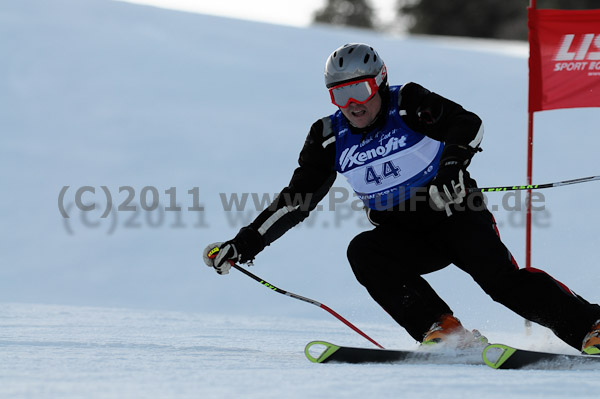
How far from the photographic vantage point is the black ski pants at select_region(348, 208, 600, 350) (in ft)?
10.7

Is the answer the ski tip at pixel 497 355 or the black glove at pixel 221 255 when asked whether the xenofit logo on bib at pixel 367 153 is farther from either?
the ski tip at pixel 497 355

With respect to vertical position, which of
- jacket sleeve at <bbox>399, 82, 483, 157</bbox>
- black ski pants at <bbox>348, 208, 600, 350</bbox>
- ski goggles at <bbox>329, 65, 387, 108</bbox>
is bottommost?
black ski pants at <bbox>348, 208, 600, 350</bbox>

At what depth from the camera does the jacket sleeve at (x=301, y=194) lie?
12.4ft

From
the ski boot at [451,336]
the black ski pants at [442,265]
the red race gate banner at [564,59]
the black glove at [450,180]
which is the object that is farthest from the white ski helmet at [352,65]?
the red race gate banner at [564,59]

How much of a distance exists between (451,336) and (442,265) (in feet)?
1.31

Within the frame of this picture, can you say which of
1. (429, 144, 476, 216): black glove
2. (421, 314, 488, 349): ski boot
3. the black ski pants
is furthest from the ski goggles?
(421, 314, 488, 349): ski boot

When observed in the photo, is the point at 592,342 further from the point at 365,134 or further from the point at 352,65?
the point at 352,65

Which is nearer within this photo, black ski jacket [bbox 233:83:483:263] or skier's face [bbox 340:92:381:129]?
black ski jacket [bbox 233:83:483:263]

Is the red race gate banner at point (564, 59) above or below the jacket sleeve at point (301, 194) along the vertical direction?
above

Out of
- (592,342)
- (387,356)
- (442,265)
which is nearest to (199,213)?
(442,265)

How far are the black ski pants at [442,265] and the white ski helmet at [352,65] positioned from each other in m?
0.65

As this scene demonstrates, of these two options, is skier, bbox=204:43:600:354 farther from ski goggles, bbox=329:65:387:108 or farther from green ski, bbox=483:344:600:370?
green ski, bbox=483:344:600:370

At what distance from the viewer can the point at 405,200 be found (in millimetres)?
3680

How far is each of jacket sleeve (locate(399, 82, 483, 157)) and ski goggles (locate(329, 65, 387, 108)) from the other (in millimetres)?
148
